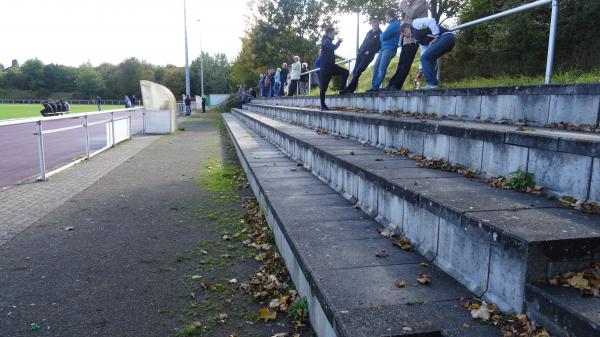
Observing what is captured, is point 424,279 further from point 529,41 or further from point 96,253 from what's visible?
point 529,41

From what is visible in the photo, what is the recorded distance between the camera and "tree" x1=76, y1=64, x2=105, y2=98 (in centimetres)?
10269

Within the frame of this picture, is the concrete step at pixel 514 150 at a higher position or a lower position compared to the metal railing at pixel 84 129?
higher

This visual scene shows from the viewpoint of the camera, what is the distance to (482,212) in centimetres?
262

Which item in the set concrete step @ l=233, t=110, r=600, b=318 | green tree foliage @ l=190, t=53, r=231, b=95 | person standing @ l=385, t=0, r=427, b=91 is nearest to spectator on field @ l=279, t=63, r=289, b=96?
person standing @ l=385, t=0, r=427, b=91

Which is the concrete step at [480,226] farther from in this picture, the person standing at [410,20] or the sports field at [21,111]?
the sports field at [21,111]

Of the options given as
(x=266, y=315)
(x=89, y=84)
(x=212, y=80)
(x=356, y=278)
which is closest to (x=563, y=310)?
(x=356, y=278)

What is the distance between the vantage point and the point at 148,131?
64.9 feet

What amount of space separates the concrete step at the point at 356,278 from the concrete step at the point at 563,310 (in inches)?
9.7

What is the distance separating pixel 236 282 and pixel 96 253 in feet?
5.89

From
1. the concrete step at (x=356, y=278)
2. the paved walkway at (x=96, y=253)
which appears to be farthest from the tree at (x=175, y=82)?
the concrete step at (x=356, y=278)

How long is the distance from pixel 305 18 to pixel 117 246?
1680 inches

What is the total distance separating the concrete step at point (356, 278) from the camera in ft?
7.34

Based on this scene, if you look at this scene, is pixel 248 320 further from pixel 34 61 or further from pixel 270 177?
pixel 34 61

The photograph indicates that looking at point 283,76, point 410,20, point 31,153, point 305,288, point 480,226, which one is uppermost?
point 410,20
